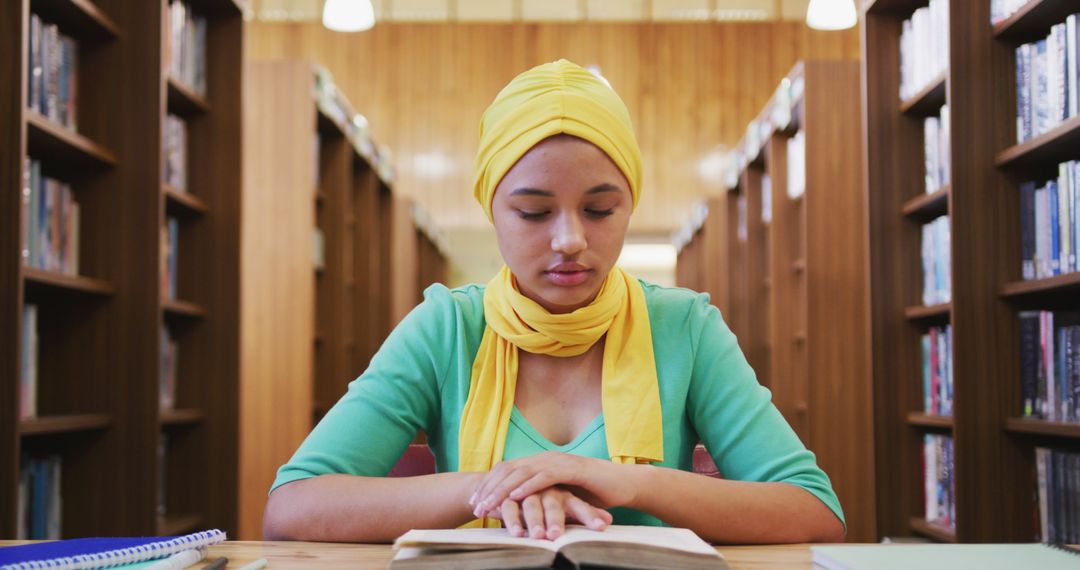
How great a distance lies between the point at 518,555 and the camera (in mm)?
872

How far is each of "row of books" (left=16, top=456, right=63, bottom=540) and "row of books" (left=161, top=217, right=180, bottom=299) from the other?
749mm

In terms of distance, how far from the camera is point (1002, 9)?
2.71m

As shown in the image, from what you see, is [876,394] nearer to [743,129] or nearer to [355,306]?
[355,306]

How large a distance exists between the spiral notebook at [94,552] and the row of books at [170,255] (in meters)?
2.40

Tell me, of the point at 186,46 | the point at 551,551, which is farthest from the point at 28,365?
the point at 551,551

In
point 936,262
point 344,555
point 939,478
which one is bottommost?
point 939,478

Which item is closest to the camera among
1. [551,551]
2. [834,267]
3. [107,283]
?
[551,551]

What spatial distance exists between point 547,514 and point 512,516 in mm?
36

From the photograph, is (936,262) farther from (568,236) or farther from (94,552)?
(94,552)

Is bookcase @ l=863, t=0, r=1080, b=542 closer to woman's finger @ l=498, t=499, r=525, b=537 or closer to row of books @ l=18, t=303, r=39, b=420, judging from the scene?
woman's finger @ l=498, t=499, r=525, b=537

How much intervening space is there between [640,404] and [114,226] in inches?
81.7

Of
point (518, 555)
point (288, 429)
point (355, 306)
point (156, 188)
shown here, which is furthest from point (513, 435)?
point (355, 306)

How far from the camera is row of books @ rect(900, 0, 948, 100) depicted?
3102mm

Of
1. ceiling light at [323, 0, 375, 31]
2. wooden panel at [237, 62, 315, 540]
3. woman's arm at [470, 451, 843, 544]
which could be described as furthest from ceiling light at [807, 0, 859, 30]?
woman's arm at [470, 451, 843, 544]
